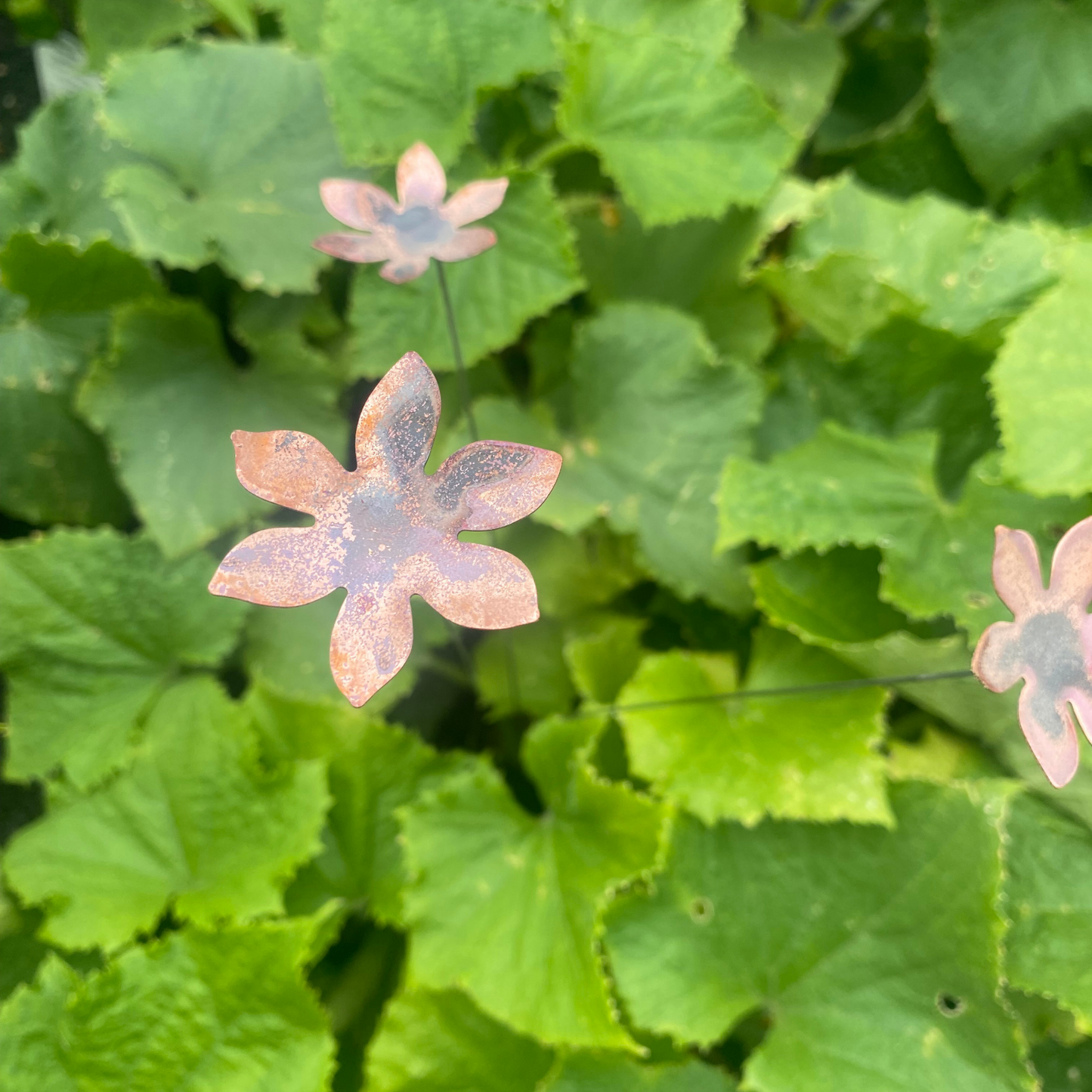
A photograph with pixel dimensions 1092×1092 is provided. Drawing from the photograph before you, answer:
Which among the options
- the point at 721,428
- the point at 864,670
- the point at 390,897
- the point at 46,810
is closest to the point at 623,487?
the point at 721,428

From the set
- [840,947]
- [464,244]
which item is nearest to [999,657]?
[464,244]

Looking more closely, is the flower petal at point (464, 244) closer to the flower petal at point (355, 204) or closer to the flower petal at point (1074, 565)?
the flower petal at point (355, 204)

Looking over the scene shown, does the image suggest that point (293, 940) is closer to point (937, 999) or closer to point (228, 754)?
point (228, 754)

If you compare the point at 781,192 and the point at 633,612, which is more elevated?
the point at 781,192

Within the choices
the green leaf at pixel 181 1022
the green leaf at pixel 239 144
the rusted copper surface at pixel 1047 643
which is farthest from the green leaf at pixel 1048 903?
the green leaf at pixel 239 144

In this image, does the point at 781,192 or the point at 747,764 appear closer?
the point at 747,764

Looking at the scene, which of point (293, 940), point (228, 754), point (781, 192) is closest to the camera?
point (293, 940)

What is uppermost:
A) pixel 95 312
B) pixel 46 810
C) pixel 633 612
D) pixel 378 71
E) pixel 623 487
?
pixel 378 71

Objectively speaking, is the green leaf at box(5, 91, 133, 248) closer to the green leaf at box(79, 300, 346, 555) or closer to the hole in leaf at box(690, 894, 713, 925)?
the green leaf at box(79, 300, 346, 555)
